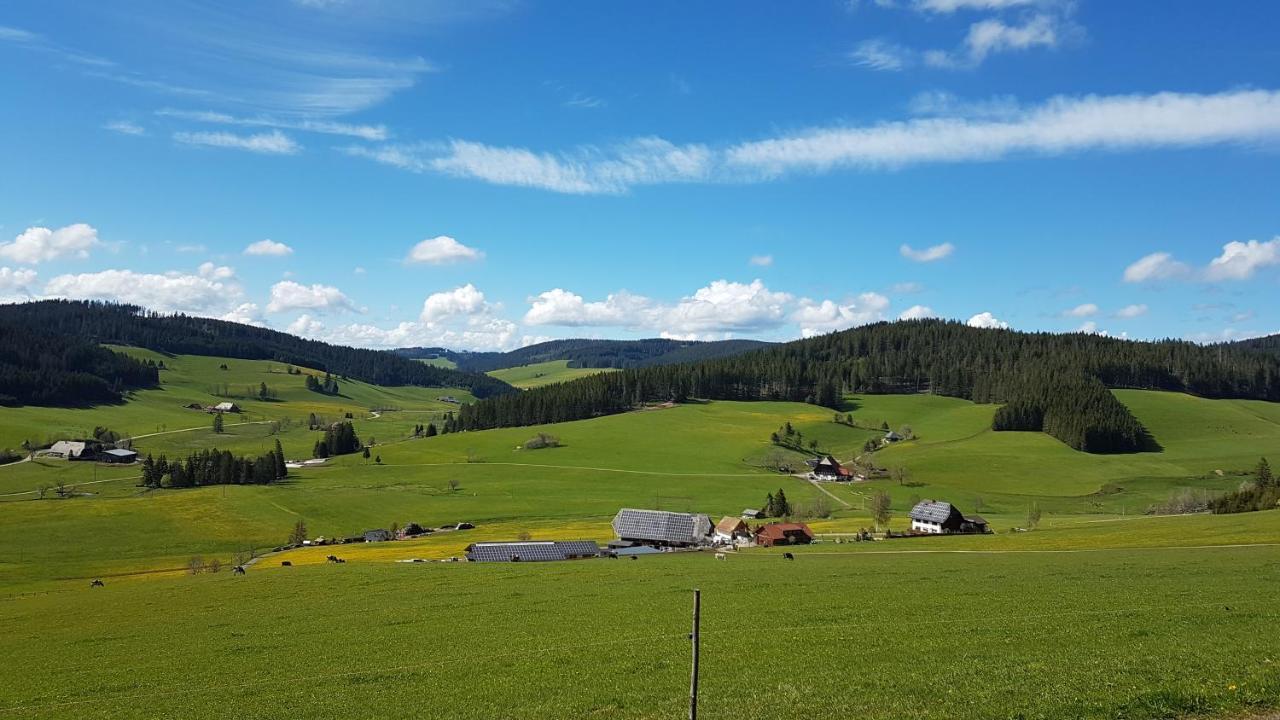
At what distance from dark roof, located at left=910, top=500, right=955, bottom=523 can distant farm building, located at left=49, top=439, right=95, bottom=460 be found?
170700 millimetres

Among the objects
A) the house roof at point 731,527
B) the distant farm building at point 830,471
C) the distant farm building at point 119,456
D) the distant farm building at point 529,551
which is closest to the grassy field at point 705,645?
the distant farm building at point 529,551

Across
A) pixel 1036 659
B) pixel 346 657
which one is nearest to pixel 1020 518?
pixel 1036 659

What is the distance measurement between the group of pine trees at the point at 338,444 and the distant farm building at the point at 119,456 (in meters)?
37.2

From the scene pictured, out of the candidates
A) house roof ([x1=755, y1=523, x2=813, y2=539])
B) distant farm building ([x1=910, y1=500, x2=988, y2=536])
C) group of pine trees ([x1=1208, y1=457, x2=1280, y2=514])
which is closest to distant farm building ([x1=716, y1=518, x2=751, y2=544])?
house roof ([x1=755, y1=523, x2=813, y2=539])

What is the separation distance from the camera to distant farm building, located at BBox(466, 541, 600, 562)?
66850 millimetres

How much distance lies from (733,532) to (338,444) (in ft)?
402

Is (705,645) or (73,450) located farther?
(73,450)

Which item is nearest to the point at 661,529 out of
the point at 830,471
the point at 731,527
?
the point at 731,527

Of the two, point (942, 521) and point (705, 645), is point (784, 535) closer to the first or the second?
point (942, 521)

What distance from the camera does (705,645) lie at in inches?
958

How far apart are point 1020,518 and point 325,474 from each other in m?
120

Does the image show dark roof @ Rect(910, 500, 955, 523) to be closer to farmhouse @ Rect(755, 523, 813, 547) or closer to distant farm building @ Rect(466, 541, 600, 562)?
farmhouse @ Rect(755, 523, 813, 547)

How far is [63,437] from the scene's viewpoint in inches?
7018

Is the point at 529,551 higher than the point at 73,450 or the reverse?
the reverse
